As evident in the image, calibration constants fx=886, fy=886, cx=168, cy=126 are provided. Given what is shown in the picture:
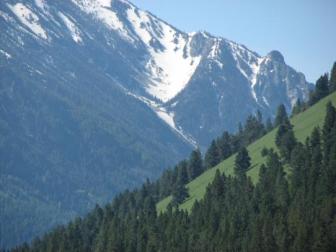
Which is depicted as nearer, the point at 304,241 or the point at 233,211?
the point at 304,241

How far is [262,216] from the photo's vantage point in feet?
481

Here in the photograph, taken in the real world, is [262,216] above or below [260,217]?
above

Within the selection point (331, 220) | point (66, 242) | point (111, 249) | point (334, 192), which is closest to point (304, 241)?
point (331, 220)

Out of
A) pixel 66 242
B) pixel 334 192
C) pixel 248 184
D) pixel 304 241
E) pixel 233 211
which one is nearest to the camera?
pixel 304 241

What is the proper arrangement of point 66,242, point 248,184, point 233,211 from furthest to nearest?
point 66,242
point 248,184
point 233,211

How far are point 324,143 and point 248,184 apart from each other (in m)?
17.7

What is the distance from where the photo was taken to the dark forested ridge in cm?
13550

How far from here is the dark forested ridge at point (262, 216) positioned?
13550 centimetres

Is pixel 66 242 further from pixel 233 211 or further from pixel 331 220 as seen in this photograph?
pixel 331 220

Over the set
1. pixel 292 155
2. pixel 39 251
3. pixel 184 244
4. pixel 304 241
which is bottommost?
pixel 304 241

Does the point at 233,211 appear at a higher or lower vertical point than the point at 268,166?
lower

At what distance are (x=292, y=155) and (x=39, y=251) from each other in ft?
198

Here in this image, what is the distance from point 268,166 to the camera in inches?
7279

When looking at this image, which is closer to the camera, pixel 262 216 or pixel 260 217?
pixel 260 217
